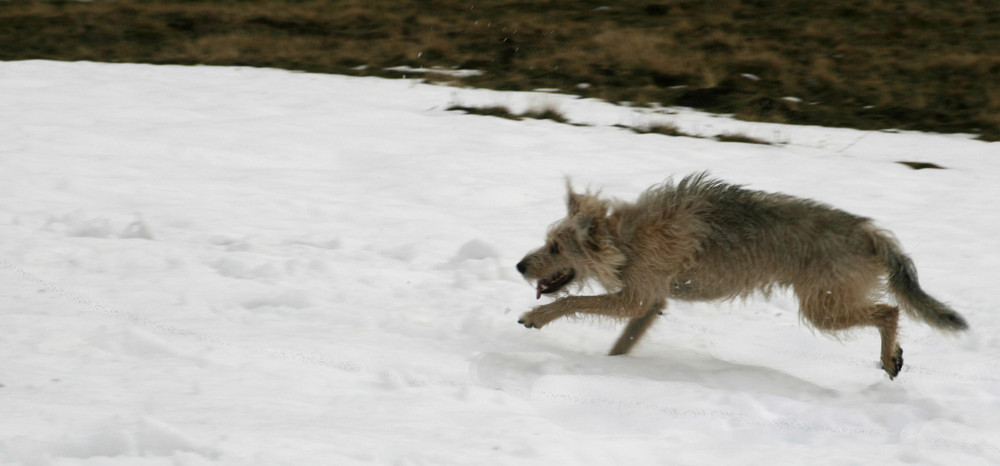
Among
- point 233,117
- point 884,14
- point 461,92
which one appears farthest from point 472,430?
point 884,14

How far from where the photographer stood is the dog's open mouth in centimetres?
532

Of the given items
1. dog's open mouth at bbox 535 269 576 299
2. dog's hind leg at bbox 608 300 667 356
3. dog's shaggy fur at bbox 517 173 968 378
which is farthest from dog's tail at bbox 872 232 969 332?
dog's open mouth at bbox 535 269 576 299

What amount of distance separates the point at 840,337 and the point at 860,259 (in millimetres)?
815

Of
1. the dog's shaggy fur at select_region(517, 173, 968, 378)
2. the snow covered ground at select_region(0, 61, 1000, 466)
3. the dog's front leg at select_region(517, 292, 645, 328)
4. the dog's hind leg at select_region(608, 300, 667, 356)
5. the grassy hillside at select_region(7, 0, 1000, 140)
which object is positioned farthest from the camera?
the grassy hillside at select_region(7, 0, 1000, 140)

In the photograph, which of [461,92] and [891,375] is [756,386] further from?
[461,92]

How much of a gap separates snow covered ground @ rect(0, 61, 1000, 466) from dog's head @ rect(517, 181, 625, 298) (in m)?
0.39

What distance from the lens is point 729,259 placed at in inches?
196

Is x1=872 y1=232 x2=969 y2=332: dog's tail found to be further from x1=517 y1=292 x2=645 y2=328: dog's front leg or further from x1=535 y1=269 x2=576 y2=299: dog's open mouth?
x1=535 y1=269 x2=576 y2=299: dog's open mouth

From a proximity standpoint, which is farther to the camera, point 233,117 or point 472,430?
point 233,117

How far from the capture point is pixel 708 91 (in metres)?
15.3

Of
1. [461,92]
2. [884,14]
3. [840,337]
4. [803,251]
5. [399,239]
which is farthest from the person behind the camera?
[884,14]

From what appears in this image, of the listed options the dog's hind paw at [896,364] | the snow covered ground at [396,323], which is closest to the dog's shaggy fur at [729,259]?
the dog's hind paw at [896,364]

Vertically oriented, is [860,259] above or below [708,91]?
above

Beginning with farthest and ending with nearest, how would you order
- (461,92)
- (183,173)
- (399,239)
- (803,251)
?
(461,92) < (183,173) < (399,239) < (803,251)
